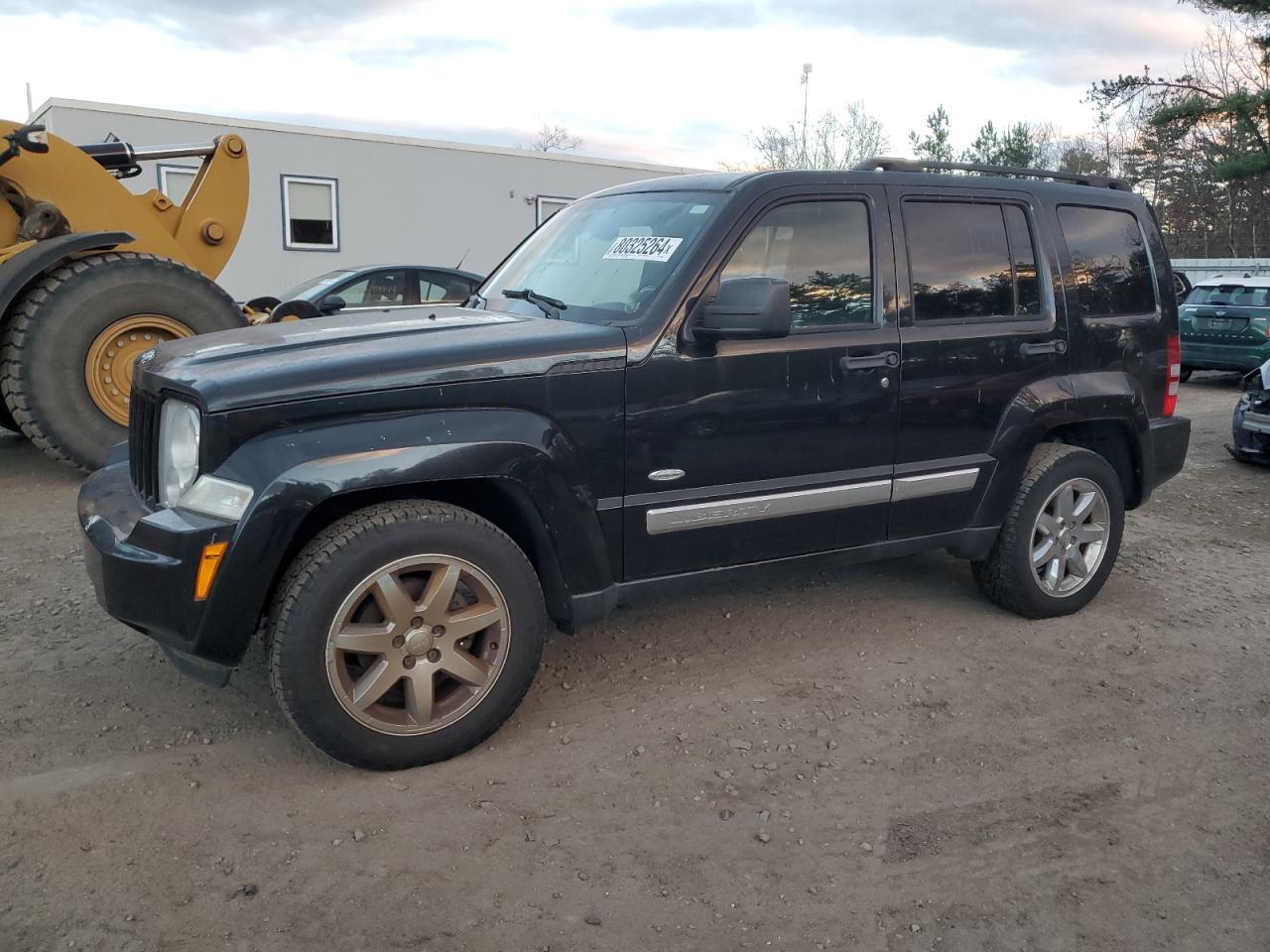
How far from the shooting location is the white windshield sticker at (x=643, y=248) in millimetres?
3980

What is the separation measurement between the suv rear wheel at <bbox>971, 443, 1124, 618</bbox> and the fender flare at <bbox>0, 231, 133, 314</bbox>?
595 cm

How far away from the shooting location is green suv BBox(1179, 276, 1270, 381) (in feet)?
44.9

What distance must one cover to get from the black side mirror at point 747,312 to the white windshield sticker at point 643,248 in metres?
0.33

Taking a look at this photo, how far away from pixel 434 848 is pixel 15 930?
105 cm

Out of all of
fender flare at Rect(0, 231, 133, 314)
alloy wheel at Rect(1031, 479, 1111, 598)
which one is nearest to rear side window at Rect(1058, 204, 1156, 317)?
alloy wheel at Rect(1031, 479, 1111, 598)

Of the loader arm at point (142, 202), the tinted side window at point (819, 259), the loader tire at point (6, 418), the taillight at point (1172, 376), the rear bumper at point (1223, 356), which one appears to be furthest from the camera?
the rear bumper at point (1223, 356)

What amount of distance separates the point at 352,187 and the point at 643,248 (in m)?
13.0

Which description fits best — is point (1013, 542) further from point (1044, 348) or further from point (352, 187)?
point (352, 187)

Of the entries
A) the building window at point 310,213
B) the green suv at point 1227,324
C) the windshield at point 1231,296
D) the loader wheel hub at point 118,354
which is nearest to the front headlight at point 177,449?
the loader wheel hub at point 118,354

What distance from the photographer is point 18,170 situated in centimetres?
749

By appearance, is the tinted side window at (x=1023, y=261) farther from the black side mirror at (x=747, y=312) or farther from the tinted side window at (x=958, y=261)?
the black side mirror at (x=747, y=312)

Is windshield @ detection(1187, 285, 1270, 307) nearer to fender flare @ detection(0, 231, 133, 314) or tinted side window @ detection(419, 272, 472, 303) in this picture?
tinted side window @ detection(419, 272, 472, 303)

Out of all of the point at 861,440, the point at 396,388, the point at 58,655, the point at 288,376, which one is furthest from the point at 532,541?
the point at 58,655

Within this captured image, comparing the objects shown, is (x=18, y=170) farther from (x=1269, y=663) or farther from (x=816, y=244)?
(x=1269, y=663)
